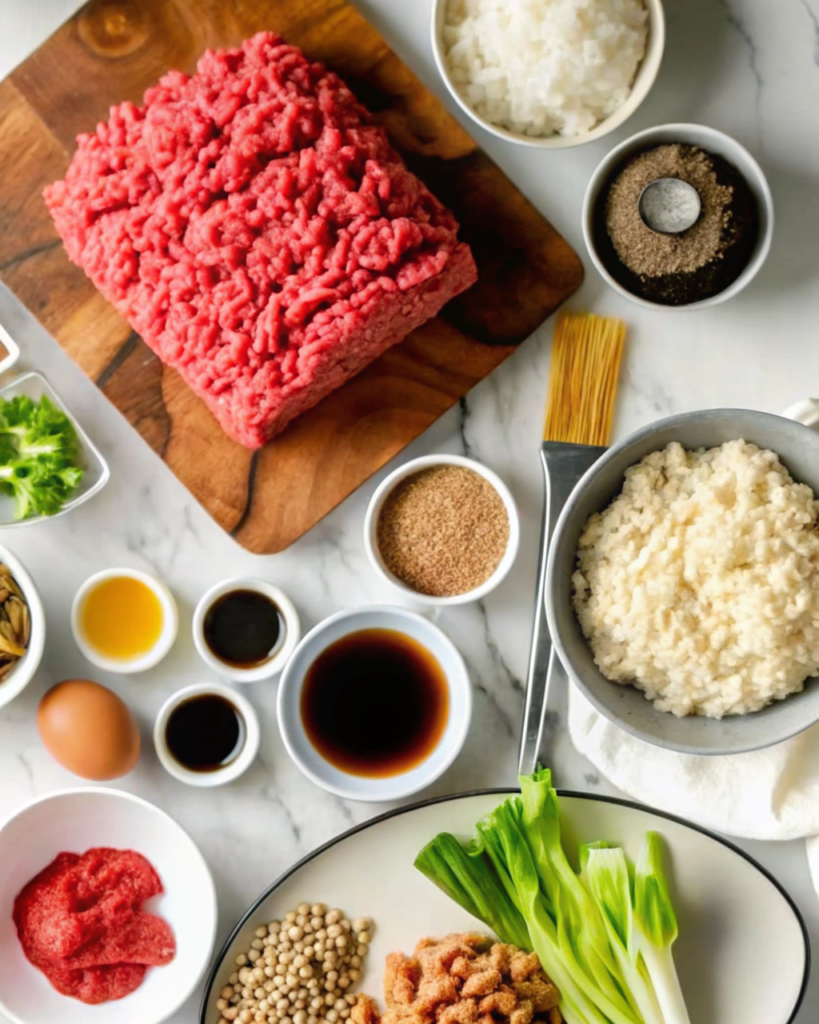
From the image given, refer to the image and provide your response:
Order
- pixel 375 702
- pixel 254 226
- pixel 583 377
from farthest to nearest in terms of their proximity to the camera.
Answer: pixel 375 702, pixel 583 377, pixel 254 226

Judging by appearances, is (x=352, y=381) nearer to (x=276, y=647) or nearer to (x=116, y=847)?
(x=276, y=647)

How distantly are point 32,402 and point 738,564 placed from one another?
73.7 inches

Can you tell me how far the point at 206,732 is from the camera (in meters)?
2.78

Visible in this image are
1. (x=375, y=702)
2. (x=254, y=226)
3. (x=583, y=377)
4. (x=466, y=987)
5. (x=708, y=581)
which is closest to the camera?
(x=708, y=581)

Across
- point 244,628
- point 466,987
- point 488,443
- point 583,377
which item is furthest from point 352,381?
point 466,987

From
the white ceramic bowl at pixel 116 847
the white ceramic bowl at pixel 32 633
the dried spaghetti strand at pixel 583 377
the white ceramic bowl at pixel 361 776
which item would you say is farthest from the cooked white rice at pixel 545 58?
the white ceramic bowl at pixel 116 847

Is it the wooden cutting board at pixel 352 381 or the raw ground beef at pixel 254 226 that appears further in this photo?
the wooden cutting board at pixel 352 381

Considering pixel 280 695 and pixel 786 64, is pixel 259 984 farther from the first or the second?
pixel 786 64

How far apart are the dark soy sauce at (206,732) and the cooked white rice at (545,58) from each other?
1772 mm

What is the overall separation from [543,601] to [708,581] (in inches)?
19.1

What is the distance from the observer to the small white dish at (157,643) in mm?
2717

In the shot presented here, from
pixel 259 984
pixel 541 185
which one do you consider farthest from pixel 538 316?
pixel 259 984

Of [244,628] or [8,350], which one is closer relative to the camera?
[8,350]

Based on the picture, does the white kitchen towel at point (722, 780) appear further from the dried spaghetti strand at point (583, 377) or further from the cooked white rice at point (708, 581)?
the dried spaghetti strand at point (583, 377)
